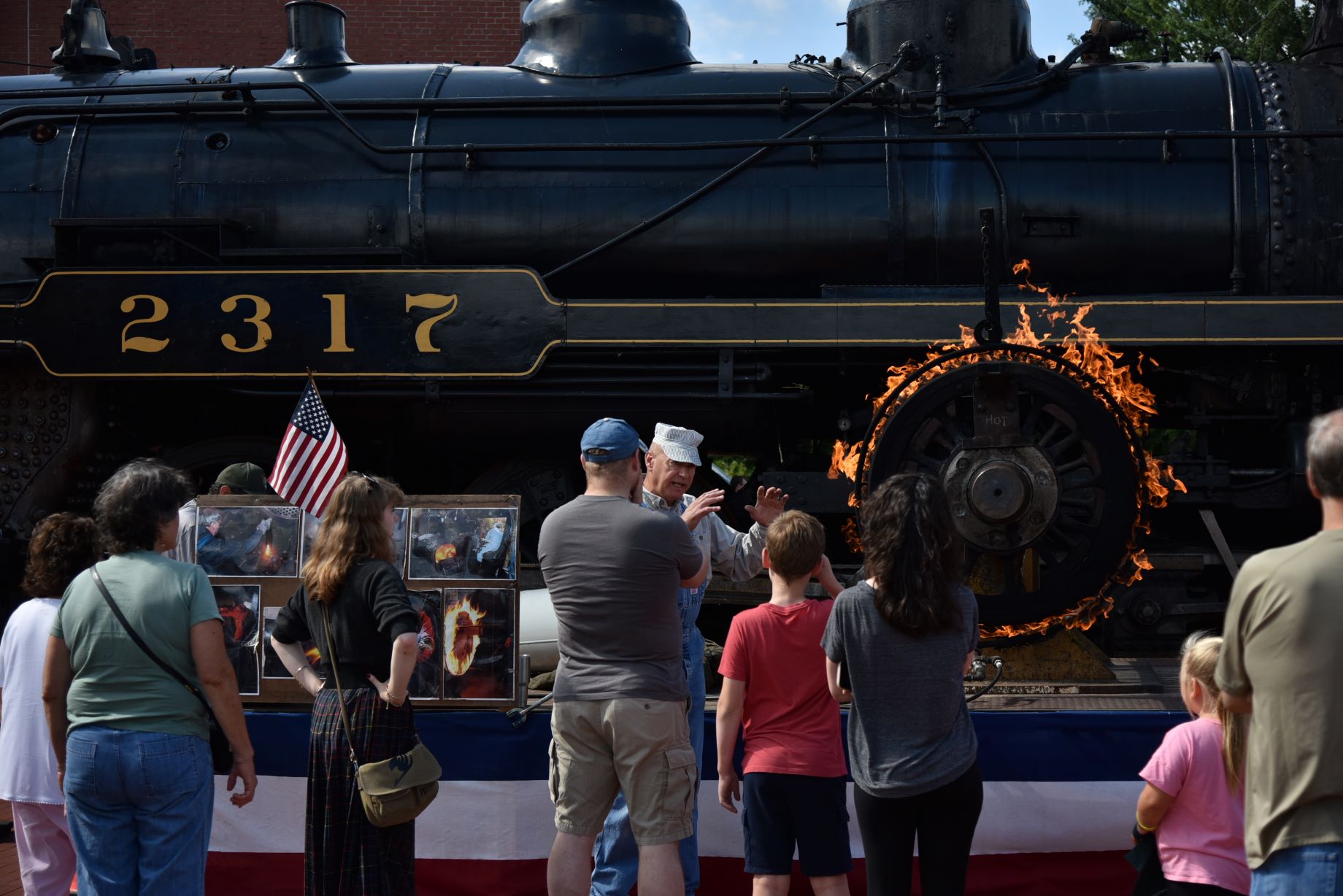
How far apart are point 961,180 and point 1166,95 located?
115cm

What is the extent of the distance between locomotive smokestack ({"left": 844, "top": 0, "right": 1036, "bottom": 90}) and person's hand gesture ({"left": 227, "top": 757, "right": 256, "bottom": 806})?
15.4ft

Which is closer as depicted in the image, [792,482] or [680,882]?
[680,882]

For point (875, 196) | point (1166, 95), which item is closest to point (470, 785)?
point (875, 196)

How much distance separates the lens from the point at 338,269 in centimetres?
624

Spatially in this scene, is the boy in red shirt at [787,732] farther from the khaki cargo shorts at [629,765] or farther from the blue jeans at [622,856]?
the blue jeans at [622,856]

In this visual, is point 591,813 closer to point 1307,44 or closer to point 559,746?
point 559,746

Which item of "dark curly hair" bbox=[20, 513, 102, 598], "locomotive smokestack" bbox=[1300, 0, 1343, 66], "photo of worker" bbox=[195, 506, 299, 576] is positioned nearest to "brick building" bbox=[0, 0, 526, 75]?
"locomotive smokestack" bbox=[1300, 0, 1343, 66]

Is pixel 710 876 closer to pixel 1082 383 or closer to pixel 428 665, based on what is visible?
pixel 428 665

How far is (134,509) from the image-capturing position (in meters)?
3.38

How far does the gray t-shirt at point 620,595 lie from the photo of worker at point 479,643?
3.07 feet

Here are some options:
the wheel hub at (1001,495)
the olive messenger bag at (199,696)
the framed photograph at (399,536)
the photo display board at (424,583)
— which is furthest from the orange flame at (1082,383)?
the olive messenger bag at (199,696)

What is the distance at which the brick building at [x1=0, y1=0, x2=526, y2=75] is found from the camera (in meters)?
17.9

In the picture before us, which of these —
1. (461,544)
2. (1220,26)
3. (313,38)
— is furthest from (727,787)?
(1220,26)

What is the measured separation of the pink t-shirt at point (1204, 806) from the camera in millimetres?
3002
